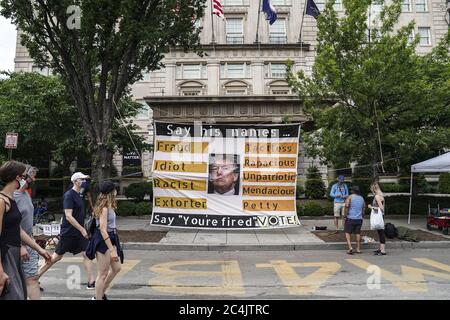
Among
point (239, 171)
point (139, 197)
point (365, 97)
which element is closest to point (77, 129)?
point (139, 197)

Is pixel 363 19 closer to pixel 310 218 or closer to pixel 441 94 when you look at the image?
pixel 441 94

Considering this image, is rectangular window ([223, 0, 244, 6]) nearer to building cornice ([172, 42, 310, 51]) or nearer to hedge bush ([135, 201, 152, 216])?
building cornice ([172, 42, 310, 51])

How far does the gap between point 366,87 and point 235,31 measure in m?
24.3

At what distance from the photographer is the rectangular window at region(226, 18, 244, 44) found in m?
34.8

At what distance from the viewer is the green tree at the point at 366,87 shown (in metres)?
12.9

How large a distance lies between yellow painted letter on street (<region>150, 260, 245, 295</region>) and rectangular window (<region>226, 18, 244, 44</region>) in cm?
2851

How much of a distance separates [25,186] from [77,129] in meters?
14.8

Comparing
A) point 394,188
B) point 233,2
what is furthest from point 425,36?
point 233,2

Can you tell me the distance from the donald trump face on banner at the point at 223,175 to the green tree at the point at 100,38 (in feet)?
11.4

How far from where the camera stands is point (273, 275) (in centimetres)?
752

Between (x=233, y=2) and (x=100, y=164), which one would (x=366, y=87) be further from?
(x=233, y=2)

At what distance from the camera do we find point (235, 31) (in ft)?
115

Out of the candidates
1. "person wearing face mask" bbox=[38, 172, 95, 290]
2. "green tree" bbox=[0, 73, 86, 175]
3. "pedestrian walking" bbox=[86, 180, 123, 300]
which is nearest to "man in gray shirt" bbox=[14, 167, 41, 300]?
A: "pedestrian walking" bbox=[86, 180, 123, 300]

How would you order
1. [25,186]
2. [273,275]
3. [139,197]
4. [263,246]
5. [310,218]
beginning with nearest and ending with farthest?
[25,186] < [273,275] < [263,246] < [310,218] < [139,197]
